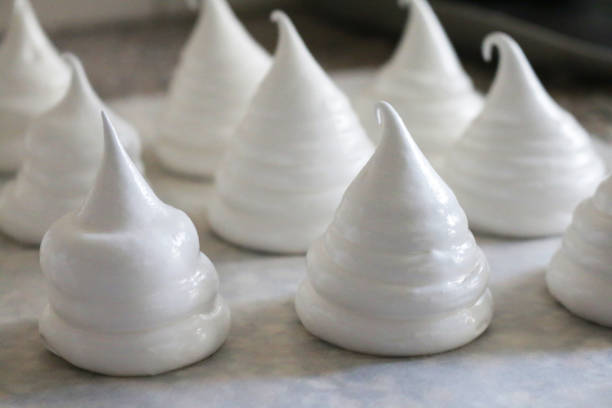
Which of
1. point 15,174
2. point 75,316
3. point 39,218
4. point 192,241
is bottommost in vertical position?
point 15,174

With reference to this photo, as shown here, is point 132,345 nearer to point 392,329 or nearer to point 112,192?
point 112,192

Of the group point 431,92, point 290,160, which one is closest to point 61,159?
point 290,160

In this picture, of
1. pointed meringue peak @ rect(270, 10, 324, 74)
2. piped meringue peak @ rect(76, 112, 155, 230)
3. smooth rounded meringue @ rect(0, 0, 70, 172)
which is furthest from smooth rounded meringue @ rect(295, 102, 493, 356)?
smooth rounded meringue @ rect(0, 0, 70, 172)

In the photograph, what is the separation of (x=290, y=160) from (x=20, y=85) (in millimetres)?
847

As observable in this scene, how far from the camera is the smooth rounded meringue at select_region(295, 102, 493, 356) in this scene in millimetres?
1544

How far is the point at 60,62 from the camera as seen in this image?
8.29ft

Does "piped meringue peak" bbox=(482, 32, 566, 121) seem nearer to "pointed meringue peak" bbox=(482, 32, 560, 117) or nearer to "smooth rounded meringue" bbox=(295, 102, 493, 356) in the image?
"pointed meringue peak" bbox=(482, 32, 560, 117)

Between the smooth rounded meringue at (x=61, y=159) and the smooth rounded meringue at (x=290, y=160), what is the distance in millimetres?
318

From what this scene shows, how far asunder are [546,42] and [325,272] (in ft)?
6.15

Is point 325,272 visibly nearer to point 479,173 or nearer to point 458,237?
point 458,237

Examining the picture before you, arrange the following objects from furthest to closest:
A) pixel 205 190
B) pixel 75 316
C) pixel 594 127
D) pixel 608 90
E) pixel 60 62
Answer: pixel 608 90 < pixel 594 127 < pixel 60 62 < pixel 205 190 < pixel 75 316

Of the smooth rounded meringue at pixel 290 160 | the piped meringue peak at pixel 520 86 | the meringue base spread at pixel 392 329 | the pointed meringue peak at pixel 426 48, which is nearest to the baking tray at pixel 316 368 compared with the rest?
the meringue base spread at pixel 392 329

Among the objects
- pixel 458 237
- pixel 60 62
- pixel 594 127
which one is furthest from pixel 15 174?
pixel 594 127

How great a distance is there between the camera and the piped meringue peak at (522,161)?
2.00 meters
